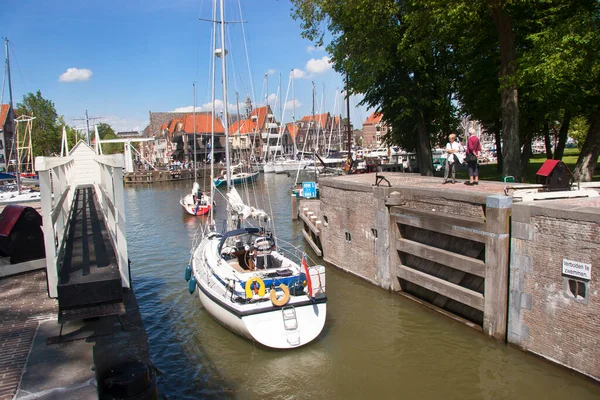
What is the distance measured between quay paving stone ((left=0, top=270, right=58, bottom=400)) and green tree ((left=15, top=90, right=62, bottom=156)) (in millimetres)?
74453

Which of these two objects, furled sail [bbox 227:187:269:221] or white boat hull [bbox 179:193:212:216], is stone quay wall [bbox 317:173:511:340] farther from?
white boat hull [bbox 179:193:212:216]

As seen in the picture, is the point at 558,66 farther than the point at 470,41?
No

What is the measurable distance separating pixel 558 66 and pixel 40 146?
80605 millimetres

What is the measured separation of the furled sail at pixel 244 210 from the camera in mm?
17273

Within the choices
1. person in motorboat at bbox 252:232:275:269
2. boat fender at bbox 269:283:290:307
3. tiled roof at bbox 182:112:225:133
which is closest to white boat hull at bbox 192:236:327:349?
boat fender at bbox 269:283:290:307

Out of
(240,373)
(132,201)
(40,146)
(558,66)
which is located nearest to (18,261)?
(240,373)

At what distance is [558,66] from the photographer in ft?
52.5

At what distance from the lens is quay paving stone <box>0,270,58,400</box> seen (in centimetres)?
654

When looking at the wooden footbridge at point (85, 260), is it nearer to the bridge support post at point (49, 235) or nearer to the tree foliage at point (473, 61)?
the bridge support post at point (49, 235)

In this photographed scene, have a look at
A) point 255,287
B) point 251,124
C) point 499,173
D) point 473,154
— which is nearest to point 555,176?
point 473,154

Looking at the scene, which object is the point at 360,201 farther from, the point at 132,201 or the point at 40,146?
the point at 40,146

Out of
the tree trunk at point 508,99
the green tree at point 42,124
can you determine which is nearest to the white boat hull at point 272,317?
the tree trunk at point 508,99

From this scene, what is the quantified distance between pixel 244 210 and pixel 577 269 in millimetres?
11865

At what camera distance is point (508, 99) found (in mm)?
18391
